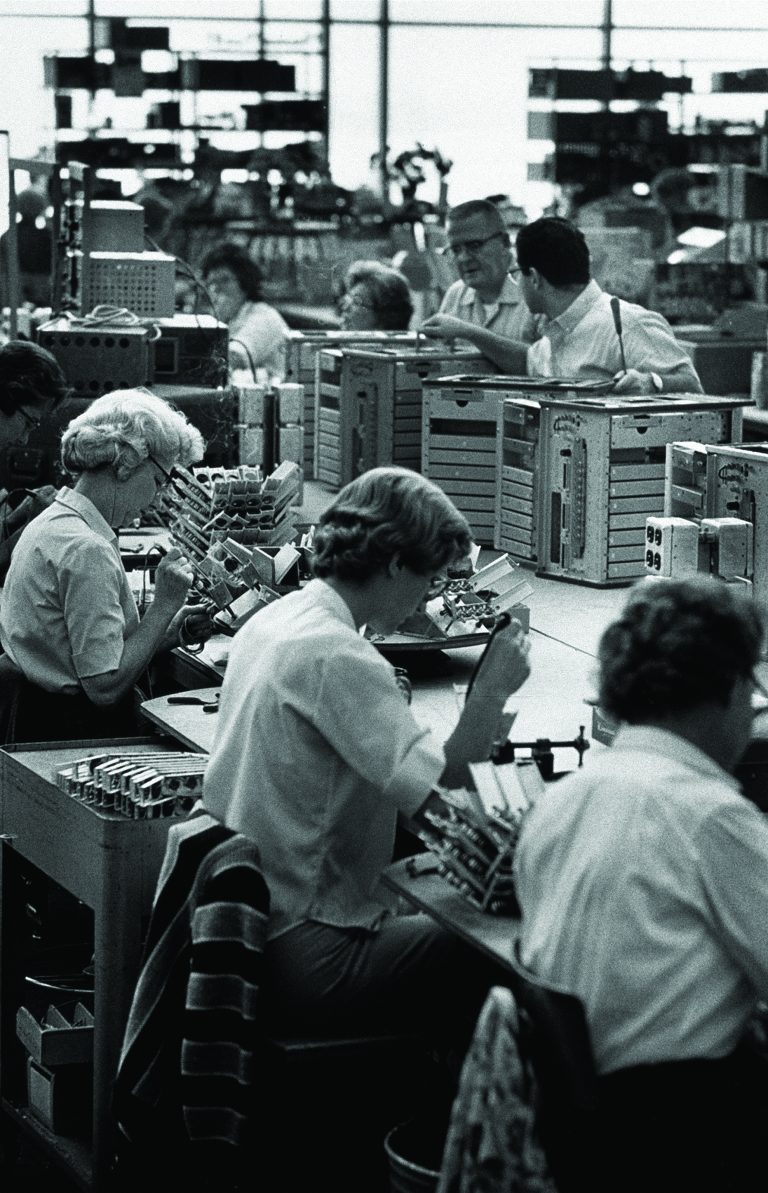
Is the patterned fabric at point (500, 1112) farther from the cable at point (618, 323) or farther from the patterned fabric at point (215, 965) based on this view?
the cable at point (618, 323)

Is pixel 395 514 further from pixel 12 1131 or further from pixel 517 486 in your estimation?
pixel 517 486

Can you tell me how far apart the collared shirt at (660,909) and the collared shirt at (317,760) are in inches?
19.1

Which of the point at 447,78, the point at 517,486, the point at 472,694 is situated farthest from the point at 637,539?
the point at 447,78

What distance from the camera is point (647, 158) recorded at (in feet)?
44.1

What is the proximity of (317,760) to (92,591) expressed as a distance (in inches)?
43.8

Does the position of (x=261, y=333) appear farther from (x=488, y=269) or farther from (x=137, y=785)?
(x=137, y=785)

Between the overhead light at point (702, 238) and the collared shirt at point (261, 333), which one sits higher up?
the overhead light at point (702, 238)

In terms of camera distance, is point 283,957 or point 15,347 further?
point 15,347

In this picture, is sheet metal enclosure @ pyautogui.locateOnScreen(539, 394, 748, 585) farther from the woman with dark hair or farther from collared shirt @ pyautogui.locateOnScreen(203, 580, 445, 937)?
the woman with dark hair

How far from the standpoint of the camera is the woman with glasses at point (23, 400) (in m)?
4.24

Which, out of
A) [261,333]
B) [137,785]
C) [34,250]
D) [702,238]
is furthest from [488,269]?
[34,250]

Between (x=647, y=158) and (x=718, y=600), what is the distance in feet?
39.0

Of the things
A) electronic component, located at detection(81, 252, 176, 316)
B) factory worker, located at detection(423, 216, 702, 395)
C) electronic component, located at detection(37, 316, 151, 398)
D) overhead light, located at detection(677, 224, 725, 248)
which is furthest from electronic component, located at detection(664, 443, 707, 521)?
overhead light, located at detection(677, 224, 725, 248)

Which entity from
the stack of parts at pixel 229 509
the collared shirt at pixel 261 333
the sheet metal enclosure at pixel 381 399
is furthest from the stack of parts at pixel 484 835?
the collared shirt at pixel 261 333
